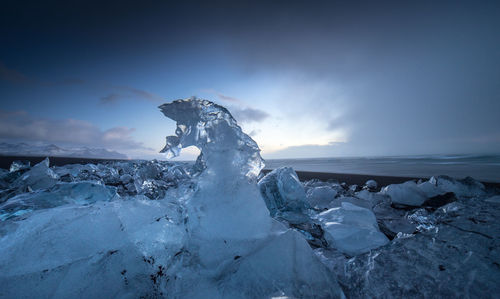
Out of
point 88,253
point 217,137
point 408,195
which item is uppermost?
point 217,137

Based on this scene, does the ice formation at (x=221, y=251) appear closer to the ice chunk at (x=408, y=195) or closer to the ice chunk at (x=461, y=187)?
the ice chunk at (x=408, y=195)

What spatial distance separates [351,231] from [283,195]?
3.20 feet

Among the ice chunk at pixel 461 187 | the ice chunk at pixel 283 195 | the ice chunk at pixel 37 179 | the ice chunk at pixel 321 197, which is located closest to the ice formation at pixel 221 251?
the ice chunk at pixel 283 195

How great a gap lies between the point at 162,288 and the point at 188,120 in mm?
1355

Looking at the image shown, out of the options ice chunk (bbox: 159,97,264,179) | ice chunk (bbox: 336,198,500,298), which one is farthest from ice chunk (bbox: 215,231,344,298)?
ice chunk (bbox: 159,97,264,179)

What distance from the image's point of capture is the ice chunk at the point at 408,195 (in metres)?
2.72

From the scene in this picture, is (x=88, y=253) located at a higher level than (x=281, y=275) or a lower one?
higher

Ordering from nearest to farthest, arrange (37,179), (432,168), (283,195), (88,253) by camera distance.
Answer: (88,253) → (283,195) → (37,179) → (432,168)

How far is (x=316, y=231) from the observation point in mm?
1700

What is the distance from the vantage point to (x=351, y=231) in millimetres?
1417

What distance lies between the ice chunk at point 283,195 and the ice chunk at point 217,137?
96cm

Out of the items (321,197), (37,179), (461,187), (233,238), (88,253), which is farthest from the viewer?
(321,197)

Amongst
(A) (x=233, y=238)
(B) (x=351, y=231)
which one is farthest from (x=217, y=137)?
(B) (x=351, y=231)

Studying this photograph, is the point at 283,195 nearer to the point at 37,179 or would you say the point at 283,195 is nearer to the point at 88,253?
the point at 88,253
